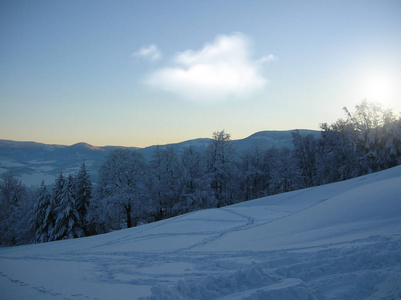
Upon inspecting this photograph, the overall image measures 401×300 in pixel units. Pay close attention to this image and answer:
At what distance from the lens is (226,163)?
107 feet

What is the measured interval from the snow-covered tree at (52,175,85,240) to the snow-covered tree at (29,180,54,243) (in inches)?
44.2

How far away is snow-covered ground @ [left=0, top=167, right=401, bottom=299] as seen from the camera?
4.52m

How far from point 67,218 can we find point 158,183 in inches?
455

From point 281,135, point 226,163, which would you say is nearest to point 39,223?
point 226,163

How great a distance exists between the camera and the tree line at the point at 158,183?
27.2 meters

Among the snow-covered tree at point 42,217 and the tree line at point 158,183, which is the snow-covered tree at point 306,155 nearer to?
the tree line at point 158,183

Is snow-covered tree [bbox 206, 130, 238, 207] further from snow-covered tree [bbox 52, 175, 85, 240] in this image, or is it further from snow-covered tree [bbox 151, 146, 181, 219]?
snow-covered tree [bbox 52, 175, 85, 240]

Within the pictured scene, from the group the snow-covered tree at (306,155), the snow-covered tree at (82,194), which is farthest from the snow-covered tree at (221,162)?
the snow-covered tree at (306,155)

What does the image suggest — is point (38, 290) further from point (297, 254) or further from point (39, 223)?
point (39, 223)

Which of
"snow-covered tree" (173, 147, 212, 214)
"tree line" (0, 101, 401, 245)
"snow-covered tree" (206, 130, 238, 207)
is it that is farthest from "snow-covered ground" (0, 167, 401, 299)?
"snow-covered tree" (206, 130, 238, 207)

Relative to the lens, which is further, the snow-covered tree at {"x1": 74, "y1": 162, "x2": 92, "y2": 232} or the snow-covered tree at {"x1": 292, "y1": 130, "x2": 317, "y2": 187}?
the snow-covered tree at {"x1": 292, "y1": 130, "x2": 317, "y2": 187}

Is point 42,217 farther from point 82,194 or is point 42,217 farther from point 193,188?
point 193,188

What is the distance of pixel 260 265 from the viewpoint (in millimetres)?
6172

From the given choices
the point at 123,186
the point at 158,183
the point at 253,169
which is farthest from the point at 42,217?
the point at 253,169
